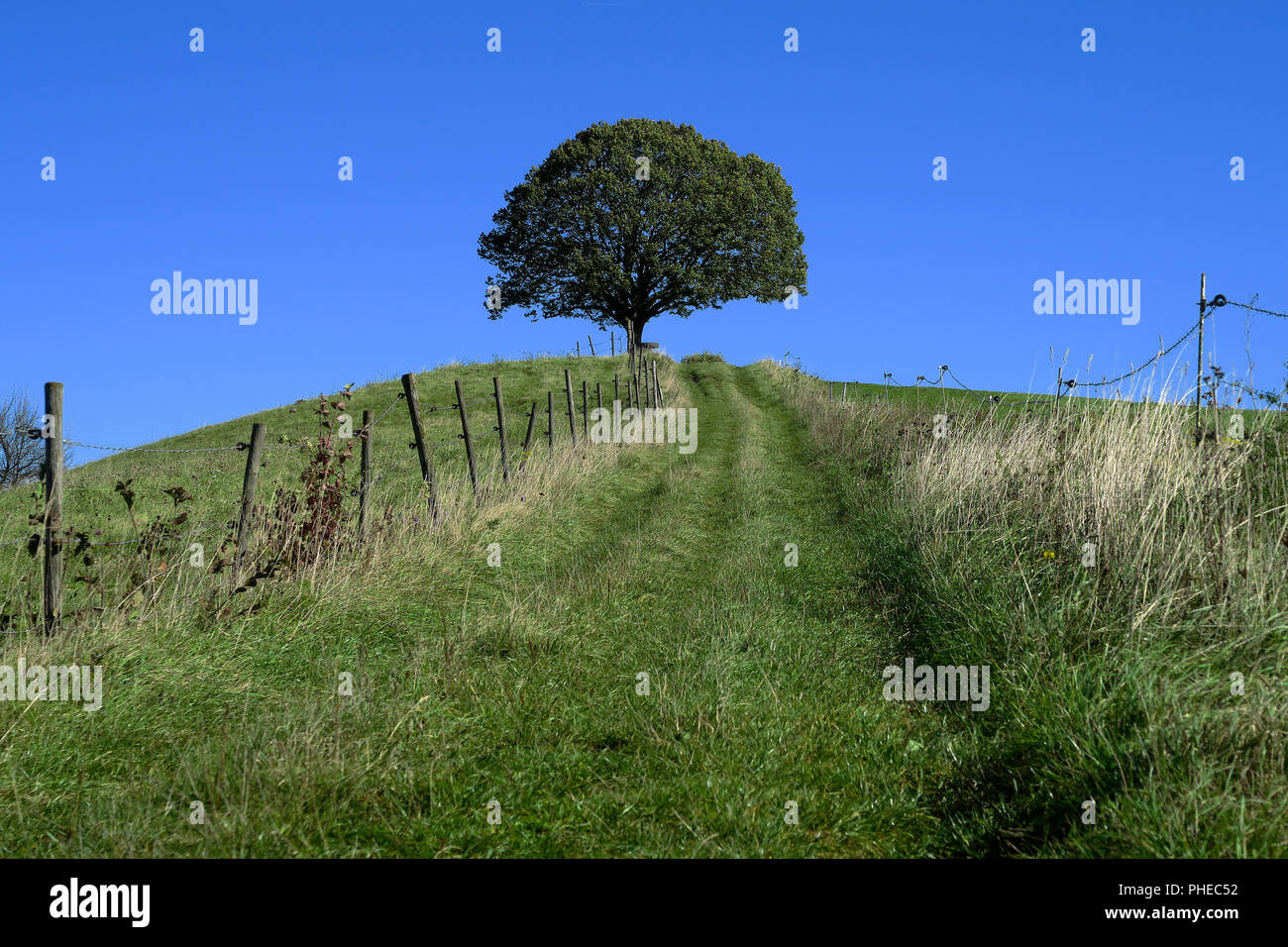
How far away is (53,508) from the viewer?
6.32m

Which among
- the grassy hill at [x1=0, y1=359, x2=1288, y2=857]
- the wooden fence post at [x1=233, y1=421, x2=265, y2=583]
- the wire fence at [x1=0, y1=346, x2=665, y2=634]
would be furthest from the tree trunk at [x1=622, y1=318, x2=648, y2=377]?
the wooden fence post at [x1=233, y1=421, x2=265, y2=583]

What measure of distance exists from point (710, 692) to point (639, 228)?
36.0 meters

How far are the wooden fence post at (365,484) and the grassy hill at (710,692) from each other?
0.78ft

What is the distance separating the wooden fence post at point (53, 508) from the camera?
20.6 ft

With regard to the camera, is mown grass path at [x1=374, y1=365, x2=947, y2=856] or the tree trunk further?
the tree trunk

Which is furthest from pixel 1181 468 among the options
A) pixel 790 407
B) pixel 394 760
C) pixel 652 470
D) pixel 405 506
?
pixel 790 407

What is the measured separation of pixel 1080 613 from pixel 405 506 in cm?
804

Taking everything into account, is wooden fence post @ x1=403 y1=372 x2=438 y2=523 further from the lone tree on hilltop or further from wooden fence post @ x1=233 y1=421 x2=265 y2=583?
the lone tree on hilltop

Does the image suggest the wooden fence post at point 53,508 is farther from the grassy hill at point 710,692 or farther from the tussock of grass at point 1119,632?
the tussock of grass at point 1119,632

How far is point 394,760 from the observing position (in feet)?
14.7

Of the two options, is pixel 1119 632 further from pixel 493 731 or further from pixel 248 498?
pixel 248 498

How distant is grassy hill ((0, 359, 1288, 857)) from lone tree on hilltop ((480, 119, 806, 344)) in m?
30.4

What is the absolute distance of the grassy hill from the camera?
400 centimetres
